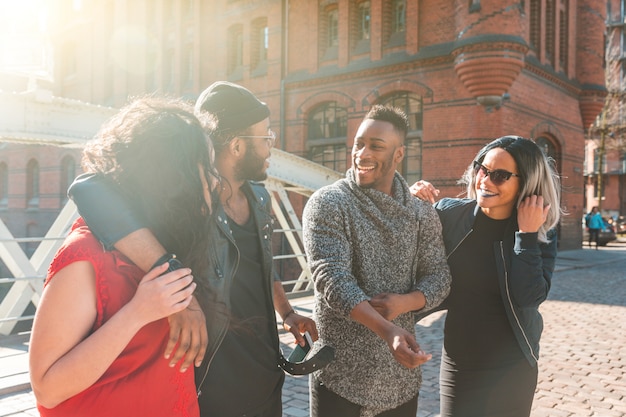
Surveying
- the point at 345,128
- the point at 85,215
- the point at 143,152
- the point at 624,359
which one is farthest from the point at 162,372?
the point at 345,128

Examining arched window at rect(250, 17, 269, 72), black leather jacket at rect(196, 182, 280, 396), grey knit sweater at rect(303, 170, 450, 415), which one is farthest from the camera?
arched window at rect(250, 17, 269, 72)

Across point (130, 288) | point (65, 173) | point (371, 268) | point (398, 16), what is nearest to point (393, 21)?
point (398, 16)

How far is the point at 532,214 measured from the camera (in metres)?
2.27

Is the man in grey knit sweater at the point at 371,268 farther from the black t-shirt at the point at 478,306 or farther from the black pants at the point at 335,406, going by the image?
the black t-shirt at the point at 478,306

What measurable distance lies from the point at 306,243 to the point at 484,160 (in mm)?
986

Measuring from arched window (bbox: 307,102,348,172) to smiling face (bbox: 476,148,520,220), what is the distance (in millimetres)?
15232

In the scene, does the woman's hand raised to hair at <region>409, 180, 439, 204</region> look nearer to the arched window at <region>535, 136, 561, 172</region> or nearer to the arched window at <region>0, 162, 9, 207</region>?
the arched window at <region>535, 136, 561, 172</region>

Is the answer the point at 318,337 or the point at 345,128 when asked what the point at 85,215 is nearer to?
the point at 318,337

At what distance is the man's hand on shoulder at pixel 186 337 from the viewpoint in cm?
132

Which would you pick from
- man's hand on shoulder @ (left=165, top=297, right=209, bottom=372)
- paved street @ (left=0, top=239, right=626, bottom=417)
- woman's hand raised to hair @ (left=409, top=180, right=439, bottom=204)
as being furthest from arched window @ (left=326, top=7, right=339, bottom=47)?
man's hand on shoulder @ (left=165, top=297, right=209, bottom=372)

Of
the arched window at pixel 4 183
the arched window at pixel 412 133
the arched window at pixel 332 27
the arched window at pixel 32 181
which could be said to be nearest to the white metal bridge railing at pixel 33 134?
the arched window at pixel 412 133

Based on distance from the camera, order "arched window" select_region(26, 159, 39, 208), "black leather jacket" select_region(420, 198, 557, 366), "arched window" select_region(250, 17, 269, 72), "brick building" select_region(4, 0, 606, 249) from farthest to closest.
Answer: "arched window" select_region(26, 159, 39, 208), "arched window" select_region(250, 17, 269, 72), "brick building" select_region(4, 0, 606, 249), "black leather jacket" select_region(420, 198, 557, 366)

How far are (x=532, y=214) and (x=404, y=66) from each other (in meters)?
14.3

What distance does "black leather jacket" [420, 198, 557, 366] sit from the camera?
226 cm
